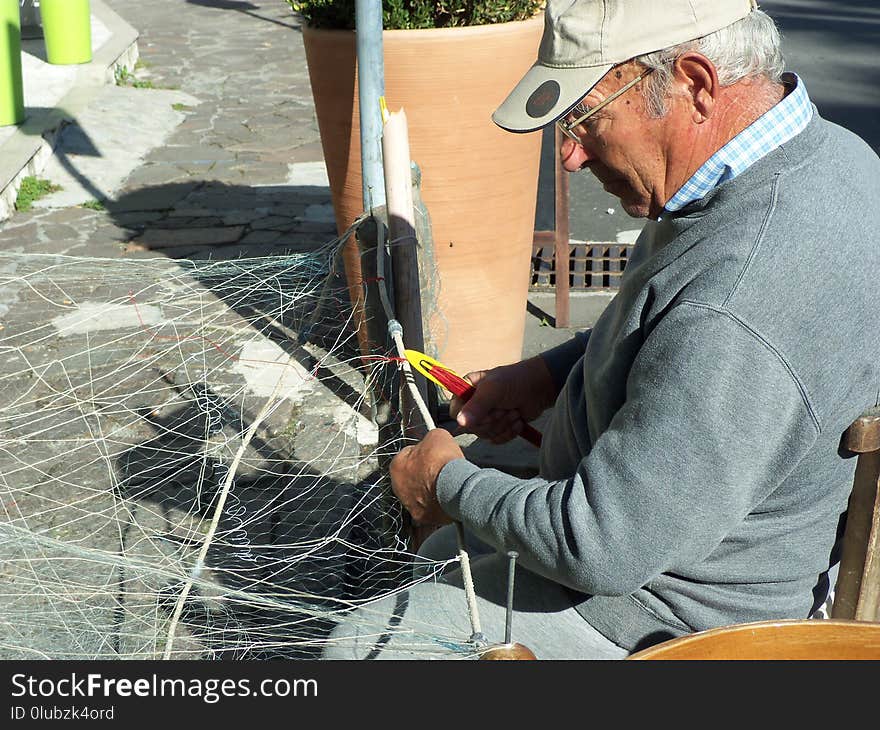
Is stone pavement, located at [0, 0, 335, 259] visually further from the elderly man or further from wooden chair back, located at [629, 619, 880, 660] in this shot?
wooden chair back, located at [629, 619, 880, 660]

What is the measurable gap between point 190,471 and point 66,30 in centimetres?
637

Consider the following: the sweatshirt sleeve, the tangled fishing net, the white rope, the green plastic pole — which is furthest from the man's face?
the green plastic pole

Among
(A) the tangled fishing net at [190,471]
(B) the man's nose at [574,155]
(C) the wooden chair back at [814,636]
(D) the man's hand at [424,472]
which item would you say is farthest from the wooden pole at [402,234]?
(C) the wooden chair back at [814,636]

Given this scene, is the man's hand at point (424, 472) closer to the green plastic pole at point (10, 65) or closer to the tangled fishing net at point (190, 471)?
A: the tangled fishing net at point (190, 471)

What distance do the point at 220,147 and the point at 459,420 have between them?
18.4 feet

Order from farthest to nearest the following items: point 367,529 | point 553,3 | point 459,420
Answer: point 367,529 → point 459,420 → point 553,3

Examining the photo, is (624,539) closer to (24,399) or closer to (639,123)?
(639,123)

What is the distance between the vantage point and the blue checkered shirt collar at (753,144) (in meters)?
1.41

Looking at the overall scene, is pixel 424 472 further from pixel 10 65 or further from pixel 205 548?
pixel 10 65

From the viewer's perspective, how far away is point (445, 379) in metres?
2.11

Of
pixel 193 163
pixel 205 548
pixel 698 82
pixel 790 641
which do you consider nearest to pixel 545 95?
pixel 698 82

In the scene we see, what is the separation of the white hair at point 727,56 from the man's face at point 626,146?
2 cm

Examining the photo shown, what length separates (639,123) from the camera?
4.75 feet
